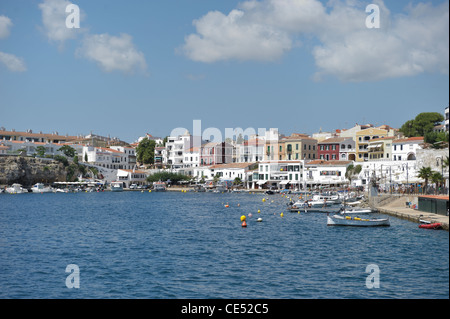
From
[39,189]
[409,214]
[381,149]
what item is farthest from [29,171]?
[409,214]

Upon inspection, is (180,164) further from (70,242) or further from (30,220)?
(70,242)

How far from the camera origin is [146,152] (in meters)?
136

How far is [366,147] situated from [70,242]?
2715 inches

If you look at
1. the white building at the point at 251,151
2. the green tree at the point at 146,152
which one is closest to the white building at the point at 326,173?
the white building at the point at 251,151

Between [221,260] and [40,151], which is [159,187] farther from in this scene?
[221,260]

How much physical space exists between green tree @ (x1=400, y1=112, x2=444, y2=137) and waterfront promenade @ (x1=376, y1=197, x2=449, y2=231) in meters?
44.5

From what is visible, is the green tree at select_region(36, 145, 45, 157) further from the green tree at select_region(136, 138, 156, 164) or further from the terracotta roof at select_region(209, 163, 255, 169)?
the terracotta roof at select_region(209, 163, 255, 169)

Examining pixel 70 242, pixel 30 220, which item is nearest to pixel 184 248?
pixel 70 242

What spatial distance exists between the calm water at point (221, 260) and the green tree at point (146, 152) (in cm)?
9315

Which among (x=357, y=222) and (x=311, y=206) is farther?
(x=311, y=206)

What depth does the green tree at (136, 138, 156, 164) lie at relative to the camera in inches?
5340

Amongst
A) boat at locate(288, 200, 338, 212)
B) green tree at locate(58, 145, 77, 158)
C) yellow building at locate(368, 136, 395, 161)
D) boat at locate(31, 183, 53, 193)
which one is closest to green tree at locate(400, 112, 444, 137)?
yellow building at locate(368, 136, 395, 161)

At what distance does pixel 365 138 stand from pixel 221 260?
7132 centimetres

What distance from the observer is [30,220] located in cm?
4641
